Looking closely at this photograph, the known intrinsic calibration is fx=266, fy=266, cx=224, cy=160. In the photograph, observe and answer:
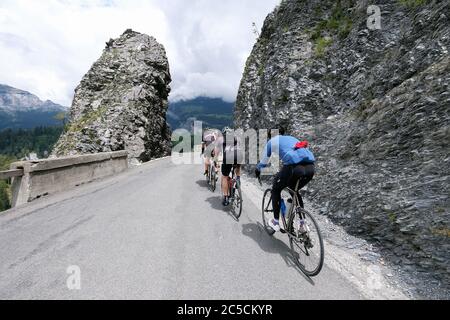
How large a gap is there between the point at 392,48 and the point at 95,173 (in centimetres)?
1370

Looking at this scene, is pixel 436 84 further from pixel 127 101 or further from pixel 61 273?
pixel 127 101

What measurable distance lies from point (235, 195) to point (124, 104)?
25.4 m

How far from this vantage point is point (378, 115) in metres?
7.33

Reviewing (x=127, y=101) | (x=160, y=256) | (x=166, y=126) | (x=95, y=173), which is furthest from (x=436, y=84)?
(x=166, y=126)

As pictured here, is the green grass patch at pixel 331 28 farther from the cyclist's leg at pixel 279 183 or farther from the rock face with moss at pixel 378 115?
the cyclist's leg at pixel 279 183

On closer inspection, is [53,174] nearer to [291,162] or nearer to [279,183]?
[279,183]

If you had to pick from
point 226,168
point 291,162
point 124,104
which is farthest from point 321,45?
point 124,104

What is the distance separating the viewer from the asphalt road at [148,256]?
3.57m

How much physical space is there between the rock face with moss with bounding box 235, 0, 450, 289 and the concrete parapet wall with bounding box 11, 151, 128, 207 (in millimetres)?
8469

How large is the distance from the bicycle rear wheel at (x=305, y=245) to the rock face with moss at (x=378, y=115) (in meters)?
1.31

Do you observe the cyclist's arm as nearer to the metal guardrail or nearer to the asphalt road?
the asphalt road

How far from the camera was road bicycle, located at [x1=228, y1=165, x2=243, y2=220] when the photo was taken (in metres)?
6.80

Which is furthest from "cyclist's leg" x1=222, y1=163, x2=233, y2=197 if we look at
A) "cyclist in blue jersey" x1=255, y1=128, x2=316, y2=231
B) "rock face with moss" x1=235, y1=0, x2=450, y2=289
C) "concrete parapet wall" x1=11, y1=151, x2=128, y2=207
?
"concrete parapet wall" x1=11, y1=151, x2=128, y2=207

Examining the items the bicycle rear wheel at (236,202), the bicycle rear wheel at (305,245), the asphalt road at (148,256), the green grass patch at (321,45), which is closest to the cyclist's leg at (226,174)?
the bicycle rear wheel at (236,202)
